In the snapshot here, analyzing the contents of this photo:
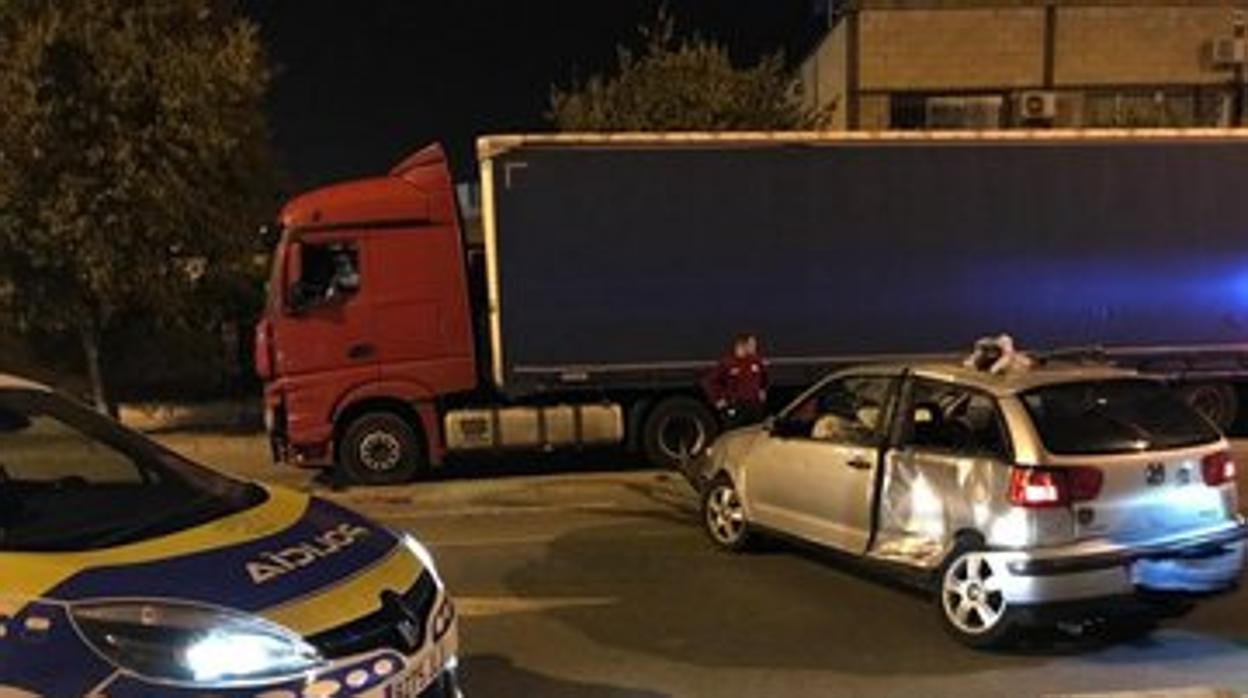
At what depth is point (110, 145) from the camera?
59.9ft

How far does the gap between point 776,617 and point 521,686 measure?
6.02 ft

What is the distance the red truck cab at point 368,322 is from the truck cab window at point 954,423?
7330 mm

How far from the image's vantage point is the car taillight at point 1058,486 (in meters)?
7.75

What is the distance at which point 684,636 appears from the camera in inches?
329

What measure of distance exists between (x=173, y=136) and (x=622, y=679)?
1258 cm

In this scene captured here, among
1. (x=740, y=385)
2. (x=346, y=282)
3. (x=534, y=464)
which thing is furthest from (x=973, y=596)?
(x=534, y=464)

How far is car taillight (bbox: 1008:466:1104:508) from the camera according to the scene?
7750 mm

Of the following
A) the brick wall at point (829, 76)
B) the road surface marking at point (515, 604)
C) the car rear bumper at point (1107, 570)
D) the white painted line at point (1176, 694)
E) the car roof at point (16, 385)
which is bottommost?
the road surface marking at point (515, 604)

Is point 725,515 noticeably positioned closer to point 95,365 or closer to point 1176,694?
→ point 1176,694

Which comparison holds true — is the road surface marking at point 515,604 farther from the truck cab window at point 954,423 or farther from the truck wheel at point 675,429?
the truck wheel at point 675,429

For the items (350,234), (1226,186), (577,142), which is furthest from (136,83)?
(1226,186)

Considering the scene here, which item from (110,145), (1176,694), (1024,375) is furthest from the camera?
(110,145)

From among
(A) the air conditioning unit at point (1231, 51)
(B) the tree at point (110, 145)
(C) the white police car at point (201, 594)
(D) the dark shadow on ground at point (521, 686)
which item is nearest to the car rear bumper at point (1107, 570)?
(D) the dark shadow on ground at point (521, 686)

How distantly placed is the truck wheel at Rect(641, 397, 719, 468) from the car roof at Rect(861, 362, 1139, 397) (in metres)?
7.09
